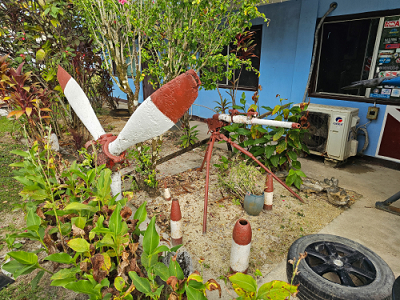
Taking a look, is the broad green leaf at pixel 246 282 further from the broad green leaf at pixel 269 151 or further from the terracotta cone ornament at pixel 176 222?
the broad green leaf at pixel 269 151

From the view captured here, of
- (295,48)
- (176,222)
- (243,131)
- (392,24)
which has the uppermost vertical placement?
(392,24)

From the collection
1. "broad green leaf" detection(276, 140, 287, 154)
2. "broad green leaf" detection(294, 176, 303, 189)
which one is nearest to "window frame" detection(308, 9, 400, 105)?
"broad green leaf" detection(276, 140, 287, 154)

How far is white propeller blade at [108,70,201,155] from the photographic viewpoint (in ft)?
3.55

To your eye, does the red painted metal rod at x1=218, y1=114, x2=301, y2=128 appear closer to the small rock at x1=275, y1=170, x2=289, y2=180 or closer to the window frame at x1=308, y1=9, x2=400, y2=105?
the small rock at x1=275, y1=170, x2=289, y2=180

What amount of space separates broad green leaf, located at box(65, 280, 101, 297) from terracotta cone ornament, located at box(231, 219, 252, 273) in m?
1.15

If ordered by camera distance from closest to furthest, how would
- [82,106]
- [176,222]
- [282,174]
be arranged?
[82,106] < [176,222] < [282,174]

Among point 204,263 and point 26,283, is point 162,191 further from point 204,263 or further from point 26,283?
point 26,283

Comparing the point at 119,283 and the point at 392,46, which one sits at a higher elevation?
the point at 392,46

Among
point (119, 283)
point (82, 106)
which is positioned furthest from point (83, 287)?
point (82, 106)

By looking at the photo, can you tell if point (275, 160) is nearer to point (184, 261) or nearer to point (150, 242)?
point (184, 261)

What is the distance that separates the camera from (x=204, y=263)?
219cm

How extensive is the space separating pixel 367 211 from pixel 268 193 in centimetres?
134

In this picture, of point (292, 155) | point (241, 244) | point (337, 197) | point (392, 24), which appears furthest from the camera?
point (392, 24)

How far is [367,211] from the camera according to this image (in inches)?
119
